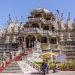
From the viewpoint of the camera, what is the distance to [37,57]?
47.6 meters

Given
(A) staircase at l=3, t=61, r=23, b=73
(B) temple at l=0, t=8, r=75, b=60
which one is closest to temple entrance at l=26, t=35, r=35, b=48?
(B) temple at l=0, t=8, r=75, b=60

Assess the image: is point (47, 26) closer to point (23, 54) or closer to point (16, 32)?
point (16, 32)

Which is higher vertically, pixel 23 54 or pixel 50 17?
pixel 50 17

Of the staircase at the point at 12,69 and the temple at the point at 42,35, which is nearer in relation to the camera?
the staircase at the point at 12,69

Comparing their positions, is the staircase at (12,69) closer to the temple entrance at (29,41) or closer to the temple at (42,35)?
the temple at (42,35)

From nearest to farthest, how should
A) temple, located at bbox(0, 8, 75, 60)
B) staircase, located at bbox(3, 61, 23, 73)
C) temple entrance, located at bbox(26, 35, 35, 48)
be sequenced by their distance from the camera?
staircase, located at bbox(3, 61, 23, 73) < temple, located at bbox(0, 8, 75, 60) < temple entrance, located at bbox(26, 35, 35, 48)

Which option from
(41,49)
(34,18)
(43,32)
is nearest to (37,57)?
(41,49)

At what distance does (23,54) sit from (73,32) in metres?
21.7

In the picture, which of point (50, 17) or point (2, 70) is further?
point (50, 17)

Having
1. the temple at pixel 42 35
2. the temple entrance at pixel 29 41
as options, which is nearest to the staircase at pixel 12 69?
the temple at pixel 42 35

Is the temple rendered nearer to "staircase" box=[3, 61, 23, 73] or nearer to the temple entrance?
the temple entrance

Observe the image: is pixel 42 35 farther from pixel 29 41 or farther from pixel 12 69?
pixel 12 69

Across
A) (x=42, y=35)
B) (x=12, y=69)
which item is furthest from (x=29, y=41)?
(x=12, y=69)

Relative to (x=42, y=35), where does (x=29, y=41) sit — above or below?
below
